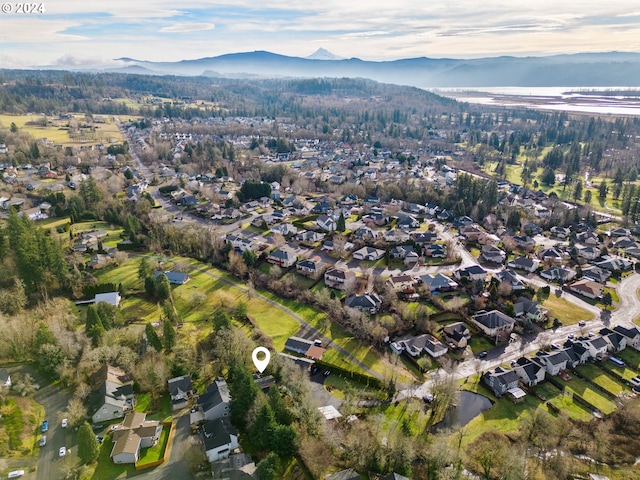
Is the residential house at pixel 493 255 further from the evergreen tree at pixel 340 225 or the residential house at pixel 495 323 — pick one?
the evergreen tree at pixel 340 225

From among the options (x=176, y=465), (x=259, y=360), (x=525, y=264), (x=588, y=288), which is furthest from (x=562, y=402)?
(x=176, y=465)

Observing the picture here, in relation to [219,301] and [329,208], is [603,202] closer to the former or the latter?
[329,208]

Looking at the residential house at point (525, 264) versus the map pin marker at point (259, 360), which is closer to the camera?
the map pin marker at point (259, 360)

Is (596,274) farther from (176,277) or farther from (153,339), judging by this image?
(176,277)

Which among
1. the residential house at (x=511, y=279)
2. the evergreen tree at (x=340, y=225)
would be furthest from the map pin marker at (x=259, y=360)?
the evergreen tree at (x=340, y=225)

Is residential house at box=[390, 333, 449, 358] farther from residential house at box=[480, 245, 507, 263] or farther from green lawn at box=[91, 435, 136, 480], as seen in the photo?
residential house at box=[480, 245, 507, 263]

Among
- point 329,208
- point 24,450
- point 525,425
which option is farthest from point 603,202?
point 24,450

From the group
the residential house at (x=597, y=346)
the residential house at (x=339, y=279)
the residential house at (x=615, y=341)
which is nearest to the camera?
the residential house at (x=597, y=346)
